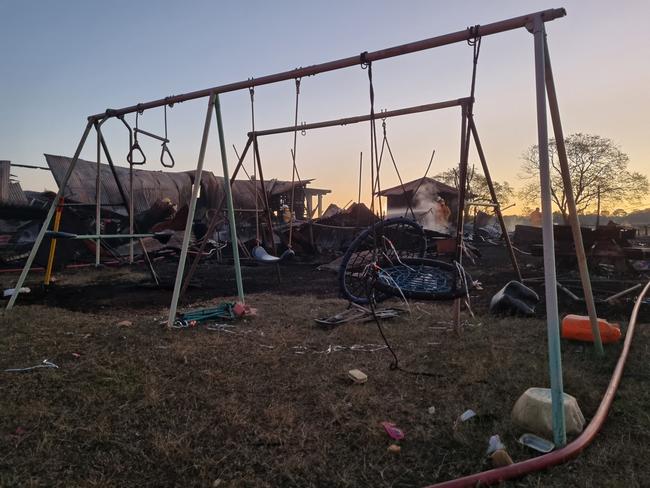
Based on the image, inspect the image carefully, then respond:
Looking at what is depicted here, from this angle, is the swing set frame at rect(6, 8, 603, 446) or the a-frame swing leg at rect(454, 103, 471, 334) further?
the a-frame swing leg at rect(454, 103, 471, 334)

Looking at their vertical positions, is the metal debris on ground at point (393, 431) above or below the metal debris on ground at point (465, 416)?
below

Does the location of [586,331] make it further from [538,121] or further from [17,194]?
[17,194]

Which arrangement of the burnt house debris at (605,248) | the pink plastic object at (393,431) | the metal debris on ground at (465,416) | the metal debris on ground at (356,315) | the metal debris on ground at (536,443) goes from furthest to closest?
the burnt house debris at (605,248)
the metal debris on ground at (356,315)
the metal debris on ground at (465,416)
the pink plastic object at (393,431)
the metal debris on ground at (536,443)

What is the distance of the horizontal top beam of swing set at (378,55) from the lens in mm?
2735

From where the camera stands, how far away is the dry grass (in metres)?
1.93

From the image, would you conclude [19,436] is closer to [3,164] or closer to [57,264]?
[57,264]

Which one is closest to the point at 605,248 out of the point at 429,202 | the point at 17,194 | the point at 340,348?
the point at 340,348

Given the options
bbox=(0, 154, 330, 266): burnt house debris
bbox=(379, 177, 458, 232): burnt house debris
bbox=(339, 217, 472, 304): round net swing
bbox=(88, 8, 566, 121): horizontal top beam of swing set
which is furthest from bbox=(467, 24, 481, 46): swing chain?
bbox=(379, 177, 458, 232): burnt house debris

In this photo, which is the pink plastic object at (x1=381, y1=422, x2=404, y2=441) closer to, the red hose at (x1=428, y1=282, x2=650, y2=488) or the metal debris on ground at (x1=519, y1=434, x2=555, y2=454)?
the red hose at (x1=428, y1=282, x2=650, y2=488)

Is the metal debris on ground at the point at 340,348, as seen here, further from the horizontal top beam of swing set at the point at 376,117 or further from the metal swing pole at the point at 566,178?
the horizontal top beam of swing set at the point at 376,117

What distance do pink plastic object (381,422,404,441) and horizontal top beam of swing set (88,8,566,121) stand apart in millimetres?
2665

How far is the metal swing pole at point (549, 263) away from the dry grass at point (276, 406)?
0.74 feet

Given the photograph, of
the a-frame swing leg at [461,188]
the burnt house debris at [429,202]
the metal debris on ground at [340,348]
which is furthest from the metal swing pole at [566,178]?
the burnt house debris at [429,202]

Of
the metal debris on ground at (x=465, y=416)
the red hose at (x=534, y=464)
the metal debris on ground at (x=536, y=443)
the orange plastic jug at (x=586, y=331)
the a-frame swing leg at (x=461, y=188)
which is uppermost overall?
the a-frame swing leg at (x=461, y=188)
